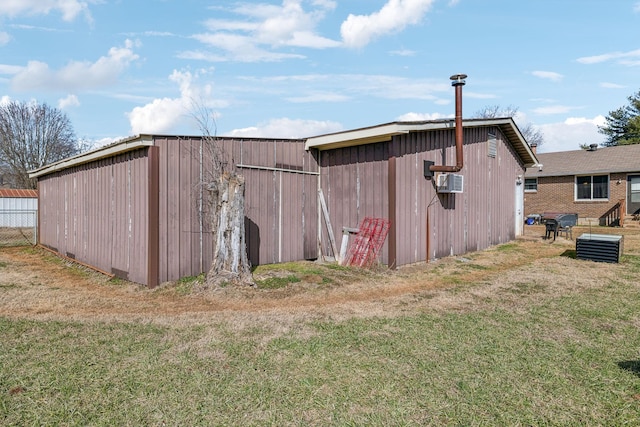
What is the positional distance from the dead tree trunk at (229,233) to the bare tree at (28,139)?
27.4 m

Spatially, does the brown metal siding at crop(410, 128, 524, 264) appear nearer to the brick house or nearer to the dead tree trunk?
the dead tree trunk

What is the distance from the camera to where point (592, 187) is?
1858 cm

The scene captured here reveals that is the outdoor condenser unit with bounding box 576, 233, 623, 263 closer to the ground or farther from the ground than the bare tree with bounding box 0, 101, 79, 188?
closer to the ground

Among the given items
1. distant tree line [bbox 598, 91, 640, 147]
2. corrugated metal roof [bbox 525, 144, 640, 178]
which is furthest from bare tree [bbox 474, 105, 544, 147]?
corrugated metal roof [bbox 525, 144, 640, 178]

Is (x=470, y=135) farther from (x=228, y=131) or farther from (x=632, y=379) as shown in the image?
(x=632, y=379)

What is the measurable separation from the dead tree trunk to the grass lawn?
77.7 inches

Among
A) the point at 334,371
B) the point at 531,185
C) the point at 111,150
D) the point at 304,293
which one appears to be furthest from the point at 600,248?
the point at 531,185

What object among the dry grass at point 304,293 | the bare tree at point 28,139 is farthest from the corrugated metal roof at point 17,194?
the dry grass at point 304,293

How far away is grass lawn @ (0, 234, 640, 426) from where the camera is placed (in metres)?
2.65

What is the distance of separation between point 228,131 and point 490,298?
600 centimetres

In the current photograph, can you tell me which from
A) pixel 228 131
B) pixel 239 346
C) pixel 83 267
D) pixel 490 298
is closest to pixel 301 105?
pixel 228 131

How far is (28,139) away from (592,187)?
34.9 metres

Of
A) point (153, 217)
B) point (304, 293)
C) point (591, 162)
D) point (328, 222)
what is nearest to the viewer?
point (304, 293)

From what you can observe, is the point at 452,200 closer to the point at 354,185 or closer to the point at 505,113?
the point at 354,185
